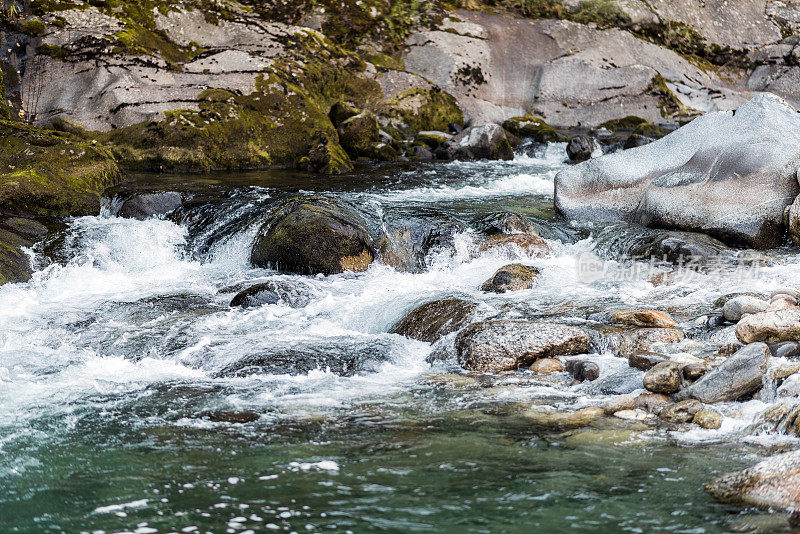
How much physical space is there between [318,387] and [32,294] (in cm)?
474

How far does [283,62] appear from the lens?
16984 mm

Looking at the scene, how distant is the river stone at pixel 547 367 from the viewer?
5820mm

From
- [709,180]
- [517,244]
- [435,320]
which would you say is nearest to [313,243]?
[435,320]

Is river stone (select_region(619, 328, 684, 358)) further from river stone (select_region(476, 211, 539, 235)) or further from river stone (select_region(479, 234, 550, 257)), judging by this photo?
river stone (select_region(476, 211, 539, 235))

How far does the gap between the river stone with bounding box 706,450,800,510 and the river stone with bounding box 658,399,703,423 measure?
101cm

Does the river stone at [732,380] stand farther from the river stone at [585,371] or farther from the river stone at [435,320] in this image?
the river stone at [435,320]

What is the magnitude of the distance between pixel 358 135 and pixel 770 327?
11722 mm

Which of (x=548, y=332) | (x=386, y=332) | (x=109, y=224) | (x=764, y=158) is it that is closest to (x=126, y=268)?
(x=109, y=224)

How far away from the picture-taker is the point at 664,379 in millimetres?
5062

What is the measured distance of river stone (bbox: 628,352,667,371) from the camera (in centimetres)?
555

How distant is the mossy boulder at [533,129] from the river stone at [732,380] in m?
14.4

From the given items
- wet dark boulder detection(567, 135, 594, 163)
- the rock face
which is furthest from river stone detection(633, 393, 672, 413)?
wet dark boulder detection(567, 135, 594, 163)

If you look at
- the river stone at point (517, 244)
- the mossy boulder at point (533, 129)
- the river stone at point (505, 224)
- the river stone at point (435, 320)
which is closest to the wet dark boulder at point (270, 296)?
the river stone at point (435, 320)

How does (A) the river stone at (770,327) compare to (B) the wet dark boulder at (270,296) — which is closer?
(A) the river stone at (770,327)
